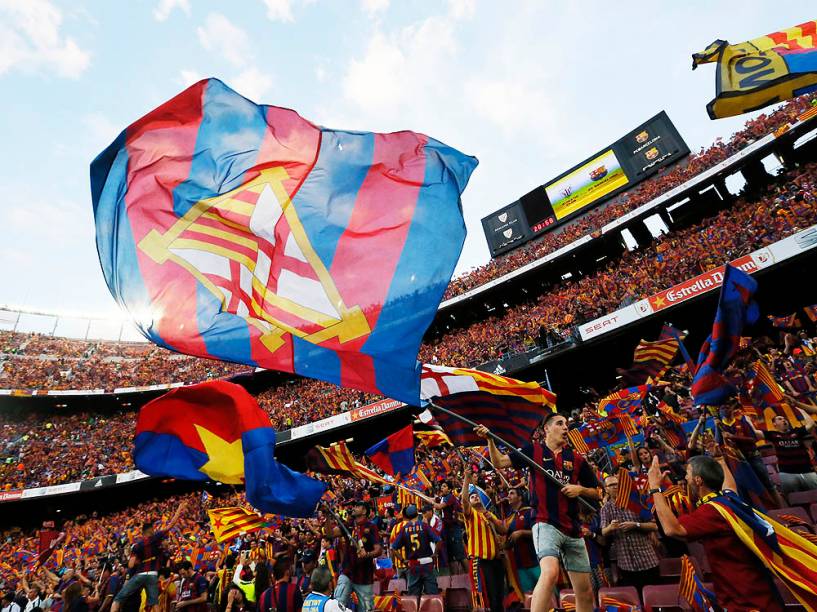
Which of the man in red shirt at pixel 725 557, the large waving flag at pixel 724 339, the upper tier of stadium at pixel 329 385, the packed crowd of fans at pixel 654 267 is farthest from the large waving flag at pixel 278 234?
the upper tier of stadium at pixel 329 385

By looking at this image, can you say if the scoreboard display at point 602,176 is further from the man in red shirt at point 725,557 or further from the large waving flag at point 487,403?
the man in red shirt at point 725,557

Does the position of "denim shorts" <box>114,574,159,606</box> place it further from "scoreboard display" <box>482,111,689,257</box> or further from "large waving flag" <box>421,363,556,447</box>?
"scoreboard display" <box>482,111,689,257</box>

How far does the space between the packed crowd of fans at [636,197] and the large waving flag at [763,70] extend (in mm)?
18587

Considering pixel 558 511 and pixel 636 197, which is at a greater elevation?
pixel 636 197

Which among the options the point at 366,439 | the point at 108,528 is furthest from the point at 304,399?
the point at 108,528

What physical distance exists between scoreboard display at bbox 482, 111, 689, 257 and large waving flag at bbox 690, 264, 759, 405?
79.0ft

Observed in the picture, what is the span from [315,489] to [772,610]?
4824 millimetres

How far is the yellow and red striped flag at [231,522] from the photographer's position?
27.9 ft

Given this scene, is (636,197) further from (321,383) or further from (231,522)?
(231,522)

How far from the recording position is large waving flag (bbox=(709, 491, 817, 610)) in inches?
97.0

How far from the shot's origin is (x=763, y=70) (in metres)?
4.50

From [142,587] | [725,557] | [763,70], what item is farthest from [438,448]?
[725,557]

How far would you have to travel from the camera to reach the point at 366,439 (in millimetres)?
25969

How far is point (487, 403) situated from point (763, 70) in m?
4.52
